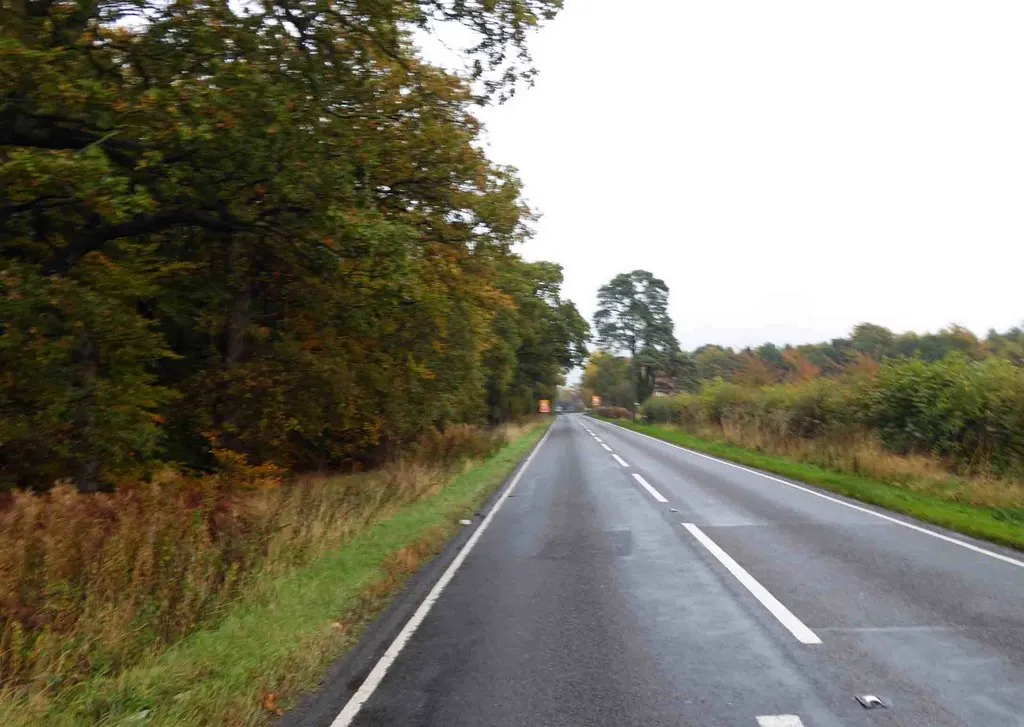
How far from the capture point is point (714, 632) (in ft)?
19.8

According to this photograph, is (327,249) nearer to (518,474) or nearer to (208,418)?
(208,418)

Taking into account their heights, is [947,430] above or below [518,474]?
above

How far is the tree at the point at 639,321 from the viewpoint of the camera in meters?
78.2

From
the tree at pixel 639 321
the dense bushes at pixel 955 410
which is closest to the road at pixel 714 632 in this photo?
the dense bushes at pixel 955 410

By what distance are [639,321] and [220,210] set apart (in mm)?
69837

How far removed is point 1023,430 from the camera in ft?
51.9

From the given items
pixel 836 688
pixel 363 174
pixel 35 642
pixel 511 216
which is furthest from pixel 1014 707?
pixel 511 216

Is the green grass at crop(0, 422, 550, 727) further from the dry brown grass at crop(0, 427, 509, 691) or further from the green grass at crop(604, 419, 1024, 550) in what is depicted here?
the green grass at crop(604, 419, 1024, 550)

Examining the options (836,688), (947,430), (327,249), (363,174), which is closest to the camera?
(836,688)

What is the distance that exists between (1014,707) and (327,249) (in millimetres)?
9195

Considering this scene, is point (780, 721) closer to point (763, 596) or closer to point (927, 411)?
point (763, 596)

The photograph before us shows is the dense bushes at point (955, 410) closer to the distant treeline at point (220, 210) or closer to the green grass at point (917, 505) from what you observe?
the green grass at point (917, 505)

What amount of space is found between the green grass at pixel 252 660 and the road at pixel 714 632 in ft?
1.81

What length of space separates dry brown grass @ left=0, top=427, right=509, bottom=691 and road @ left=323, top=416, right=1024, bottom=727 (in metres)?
1.97
